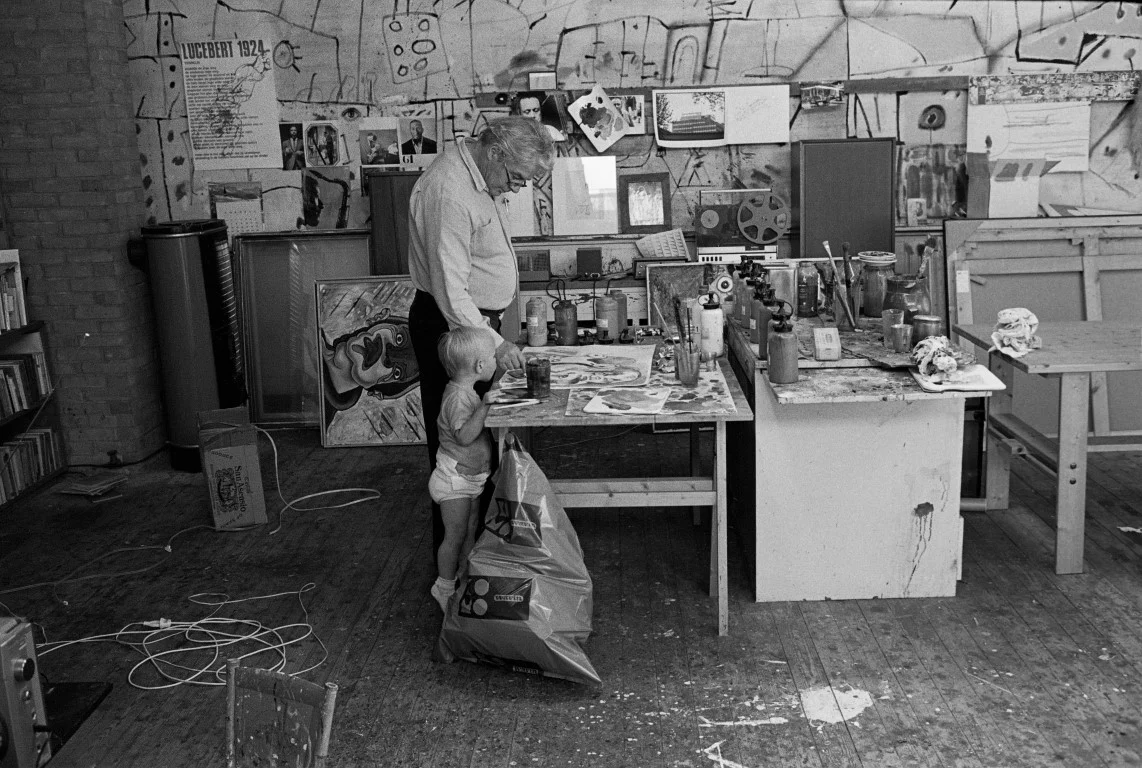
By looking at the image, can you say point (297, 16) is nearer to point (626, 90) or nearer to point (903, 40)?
point (626, 90)

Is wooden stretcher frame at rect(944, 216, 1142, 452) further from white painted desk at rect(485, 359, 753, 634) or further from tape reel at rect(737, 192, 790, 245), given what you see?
white painted desk at rect(485, 359, 753, 634)

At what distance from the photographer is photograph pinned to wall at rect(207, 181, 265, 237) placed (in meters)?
6.68

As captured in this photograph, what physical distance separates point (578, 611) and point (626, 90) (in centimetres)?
380

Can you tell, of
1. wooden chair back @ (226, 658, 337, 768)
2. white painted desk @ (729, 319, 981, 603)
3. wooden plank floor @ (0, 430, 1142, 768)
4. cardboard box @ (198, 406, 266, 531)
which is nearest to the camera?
wooden chair back @ (226, 658, 337, 768)

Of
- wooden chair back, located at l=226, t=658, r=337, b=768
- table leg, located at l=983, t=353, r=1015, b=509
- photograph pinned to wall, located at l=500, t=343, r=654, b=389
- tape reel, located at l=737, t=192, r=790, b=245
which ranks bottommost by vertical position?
table leg, located at l=983, t=353, r=1015, b=509

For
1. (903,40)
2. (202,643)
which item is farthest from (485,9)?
(202,643)

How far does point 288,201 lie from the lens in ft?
21.9

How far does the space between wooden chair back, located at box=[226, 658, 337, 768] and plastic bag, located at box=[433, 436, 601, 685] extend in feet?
4.22

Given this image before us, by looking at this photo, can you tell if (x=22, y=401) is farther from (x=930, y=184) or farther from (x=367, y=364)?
(x=930, y=184)

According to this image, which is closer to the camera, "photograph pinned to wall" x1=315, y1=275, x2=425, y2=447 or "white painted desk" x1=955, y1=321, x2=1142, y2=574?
"white painted desk" x1=955, y1=321, x2=1142, y2=574

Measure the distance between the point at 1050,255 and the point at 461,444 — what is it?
318cm

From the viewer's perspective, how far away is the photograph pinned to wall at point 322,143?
654 cm

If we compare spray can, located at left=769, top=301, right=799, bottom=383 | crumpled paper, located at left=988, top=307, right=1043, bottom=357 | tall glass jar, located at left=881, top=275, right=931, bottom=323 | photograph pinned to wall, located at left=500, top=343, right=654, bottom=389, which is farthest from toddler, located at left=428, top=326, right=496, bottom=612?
crumpled paper, located at left=988, top=307, right=1043, bottom=357

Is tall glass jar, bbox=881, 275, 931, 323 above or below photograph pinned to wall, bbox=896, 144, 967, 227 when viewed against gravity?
below
